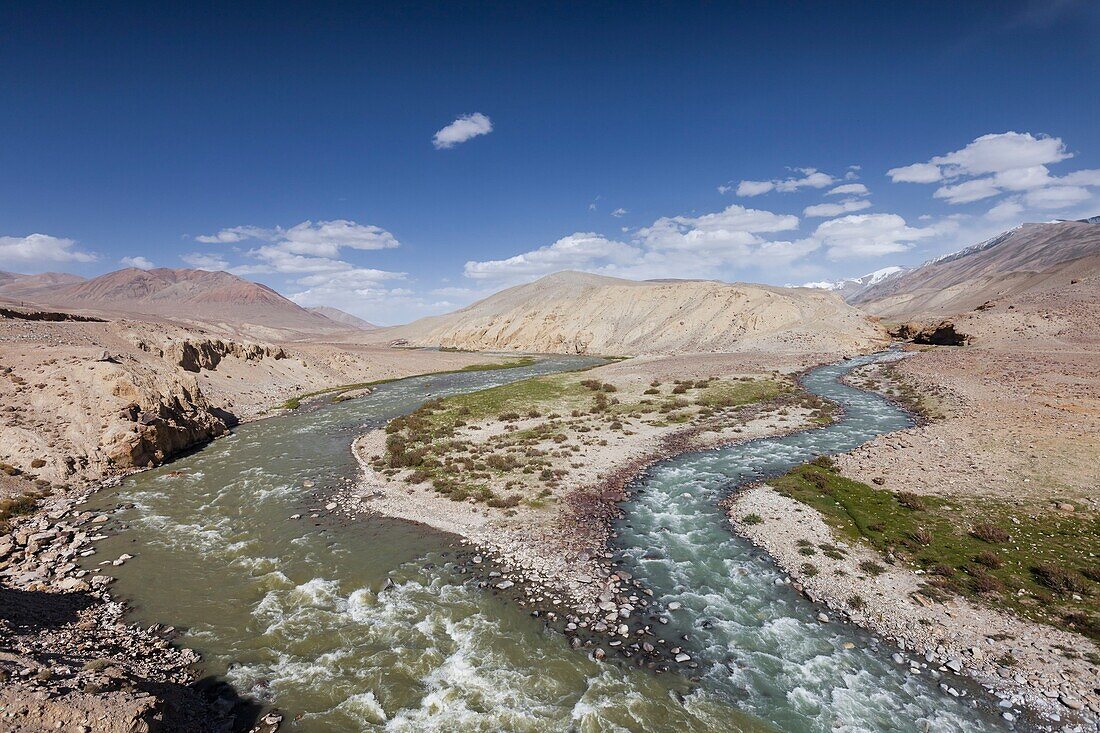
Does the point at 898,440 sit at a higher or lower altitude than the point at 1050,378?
lower

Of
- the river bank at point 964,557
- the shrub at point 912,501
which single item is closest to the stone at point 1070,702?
the river bank at point 964,557

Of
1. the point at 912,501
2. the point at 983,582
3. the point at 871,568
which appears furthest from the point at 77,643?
the point at 912,501

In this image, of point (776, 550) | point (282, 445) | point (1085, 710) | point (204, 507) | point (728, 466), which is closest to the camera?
point (1085, 710)

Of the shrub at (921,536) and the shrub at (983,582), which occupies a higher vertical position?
the shrub at (921,536)

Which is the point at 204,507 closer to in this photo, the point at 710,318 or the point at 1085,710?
the point at 1085,710

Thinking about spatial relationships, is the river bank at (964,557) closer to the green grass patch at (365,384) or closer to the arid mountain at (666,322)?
the green grass patch at (365,384)

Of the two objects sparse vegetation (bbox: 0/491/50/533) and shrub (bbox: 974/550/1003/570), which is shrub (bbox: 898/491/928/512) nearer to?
shrub (bbox: 974/550/1003/570)

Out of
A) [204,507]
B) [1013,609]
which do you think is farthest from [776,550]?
[204,507]
